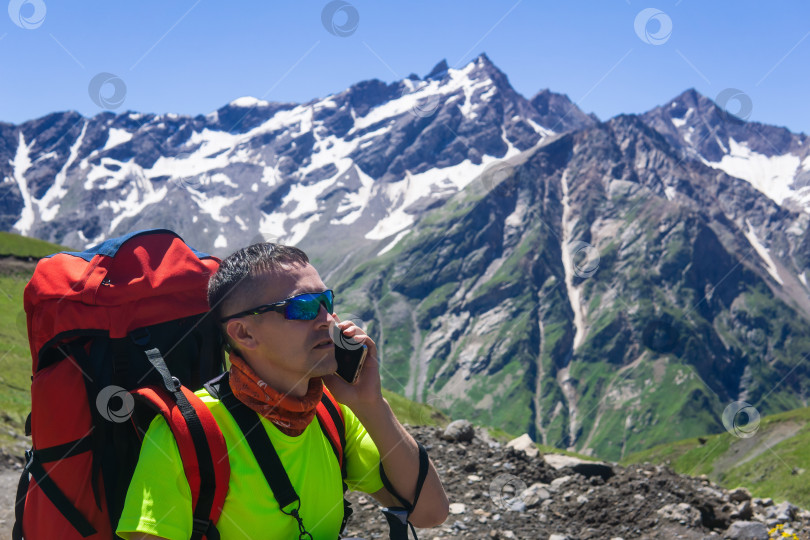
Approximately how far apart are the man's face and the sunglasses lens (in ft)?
0.12

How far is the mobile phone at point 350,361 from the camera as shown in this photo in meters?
4.86

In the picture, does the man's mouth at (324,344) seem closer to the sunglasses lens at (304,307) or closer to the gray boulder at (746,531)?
the sunglasses lens at (304,307)

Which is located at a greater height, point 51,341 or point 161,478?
point 51,341

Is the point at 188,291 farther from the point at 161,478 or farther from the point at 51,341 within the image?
the point at 161,478

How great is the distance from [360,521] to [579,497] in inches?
184


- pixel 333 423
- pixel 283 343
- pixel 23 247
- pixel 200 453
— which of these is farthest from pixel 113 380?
pixel 23 247

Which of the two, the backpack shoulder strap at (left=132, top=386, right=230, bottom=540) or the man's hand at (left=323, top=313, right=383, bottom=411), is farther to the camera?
the man's hand at (left=323, top=313, right=383, bottom=411)

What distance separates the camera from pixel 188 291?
545 centimetres

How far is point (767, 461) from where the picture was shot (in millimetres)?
61625

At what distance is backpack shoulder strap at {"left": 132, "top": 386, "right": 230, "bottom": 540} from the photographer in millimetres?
4070

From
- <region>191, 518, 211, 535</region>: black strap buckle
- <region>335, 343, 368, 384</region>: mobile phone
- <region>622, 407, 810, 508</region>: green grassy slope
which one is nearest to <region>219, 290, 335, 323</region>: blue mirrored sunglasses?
<region>335, 343, 368, 384</region>: mobile phone

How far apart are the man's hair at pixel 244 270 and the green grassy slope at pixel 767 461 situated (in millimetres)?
39092

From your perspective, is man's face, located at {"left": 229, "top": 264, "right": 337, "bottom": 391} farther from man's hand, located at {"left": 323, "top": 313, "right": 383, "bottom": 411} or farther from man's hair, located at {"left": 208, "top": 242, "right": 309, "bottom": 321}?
man's hand, located at {"left": 323, "top": 313, "right": 383, "bottom": 411}

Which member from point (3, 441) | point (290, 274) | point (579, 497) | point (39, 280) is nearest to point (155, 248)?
point (39, 280)
